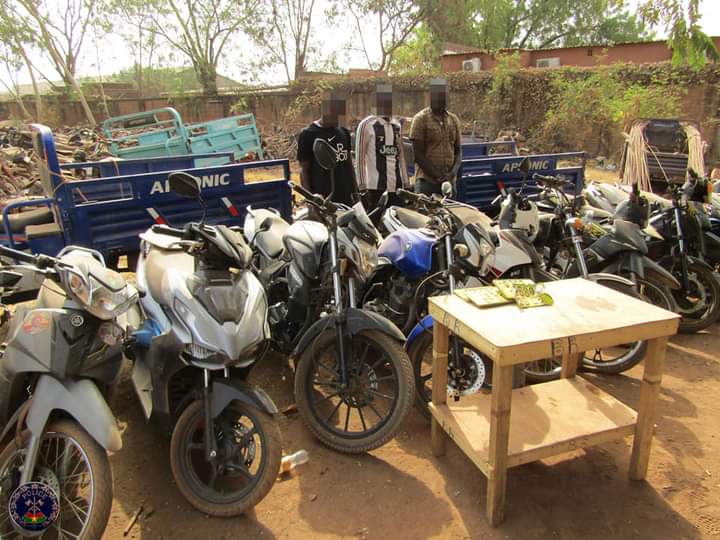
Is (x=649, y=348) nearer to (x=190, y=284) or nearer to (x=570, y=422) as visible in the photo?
(x=570, y=422)

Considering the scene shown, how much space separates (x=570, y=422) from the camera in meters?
2.48

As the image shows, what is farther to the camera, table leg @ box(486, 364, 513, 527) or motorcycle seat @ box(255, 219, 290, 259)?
motorcycle seat @ box(255, 219, 290, 259)

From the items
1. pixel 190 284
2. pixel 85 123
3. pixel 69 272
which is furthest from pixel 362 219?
pixel 85 123

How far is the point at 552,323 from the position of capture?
224cm

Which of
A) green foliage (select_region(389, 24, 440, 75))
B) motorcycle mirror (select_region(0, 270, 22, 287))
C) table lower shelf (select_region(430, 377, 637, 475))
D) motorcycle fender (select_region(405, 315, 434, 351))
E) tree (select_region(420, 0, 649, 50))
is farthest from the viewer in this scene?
tree (select_region(420, 0, 649, 50))

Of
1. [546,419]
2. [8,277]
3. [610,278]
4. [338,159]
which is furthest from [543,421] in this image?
[338,159]

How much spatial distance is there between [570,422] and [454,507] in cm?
69

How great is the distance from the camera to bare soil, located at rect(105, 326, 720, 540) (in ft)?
7.52

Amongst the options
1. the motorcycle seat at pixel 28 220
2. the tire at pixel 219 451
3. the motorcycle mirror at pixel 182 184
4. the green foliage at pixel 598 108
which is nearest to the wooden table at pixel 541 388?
the tire at pixel 219 451

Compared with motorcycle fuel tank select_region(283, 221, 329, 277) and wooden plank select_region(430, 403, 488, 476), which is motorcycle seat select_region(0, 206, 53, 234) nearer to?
motorcycle fuel tank select_region(283, 221, 329, 277)

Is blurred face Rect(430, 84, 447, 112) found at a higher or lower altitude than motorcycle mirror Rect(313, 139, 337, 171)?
higher

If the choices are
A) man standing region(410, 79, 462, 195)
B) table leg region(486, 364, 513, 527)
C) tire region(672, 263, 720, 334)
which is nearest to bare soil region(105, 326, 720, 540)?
table leg region(486, 364, 513, 527)

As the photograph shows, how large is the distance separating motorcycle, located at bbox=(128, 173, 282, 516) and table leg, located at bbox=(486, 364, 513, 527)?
35.9 inches

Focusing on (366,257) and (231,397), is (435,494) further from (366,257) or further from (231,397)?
(366,257)
